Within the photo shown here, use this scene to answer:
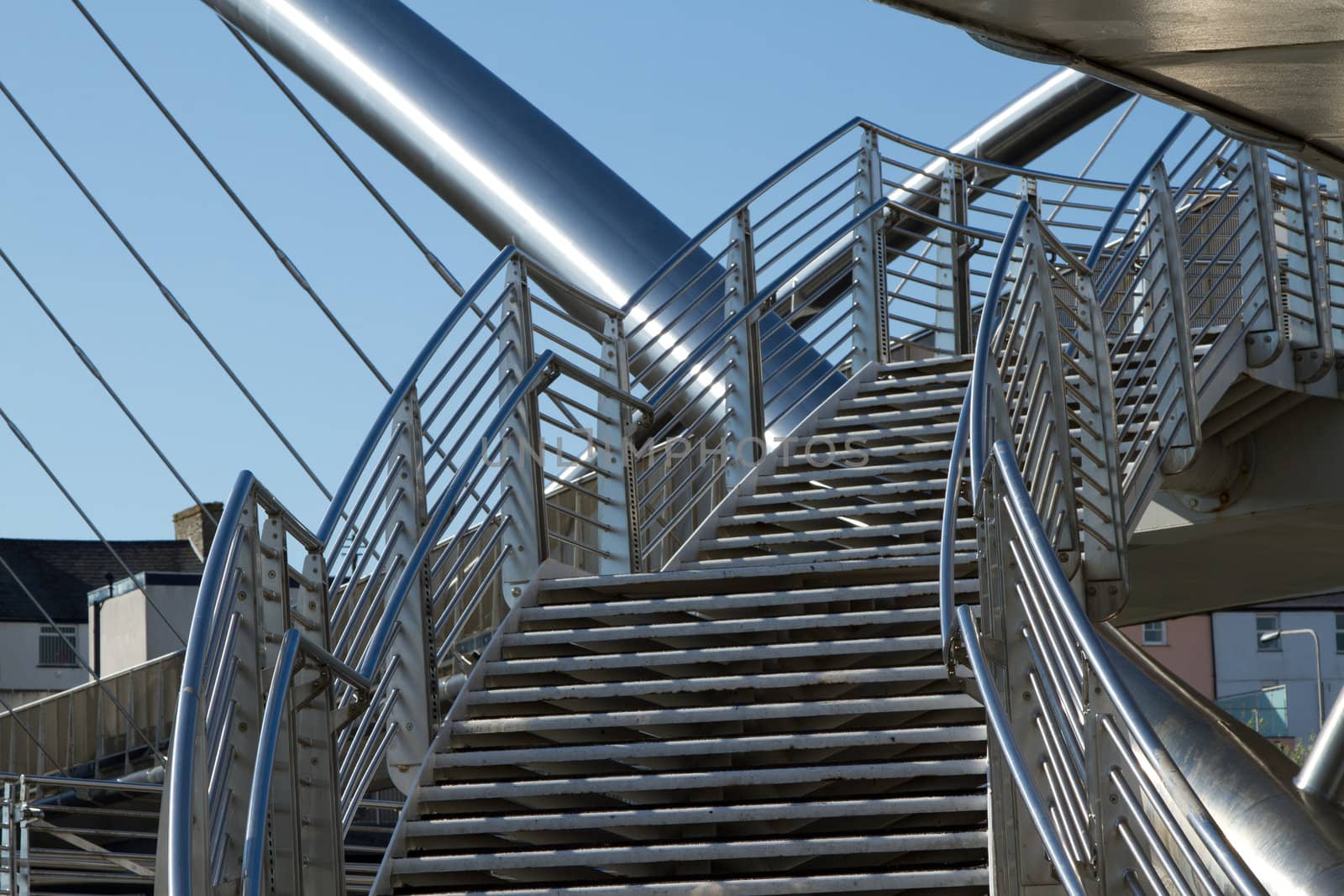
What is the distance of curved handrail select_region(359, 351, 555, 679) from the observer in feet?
19.9

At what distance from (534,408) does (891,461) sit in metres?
2.18

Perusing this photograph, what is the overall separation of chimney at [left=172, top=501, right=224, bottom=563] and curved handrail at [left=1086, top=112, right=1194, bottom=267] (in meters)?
21.4

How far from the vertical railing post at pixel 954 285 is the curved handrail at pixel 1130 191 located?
1.77 meters

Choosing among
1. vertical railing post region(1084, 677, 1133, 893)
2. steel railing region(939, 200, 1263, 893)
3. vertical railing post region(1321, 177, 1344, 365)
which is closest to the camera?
steel railing region(939, 200, 1263, 893)

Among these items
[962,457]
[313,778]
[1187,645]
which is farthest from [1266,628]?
[313,778]

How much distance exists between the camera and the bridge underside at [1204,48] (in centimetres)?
398

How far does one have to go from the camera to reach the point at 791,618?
22.3 feet

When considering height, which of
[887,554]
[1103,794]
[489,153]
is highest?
[489,153]

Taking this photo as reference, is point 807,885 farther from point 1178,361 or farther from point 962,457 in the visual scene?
point 1178,361

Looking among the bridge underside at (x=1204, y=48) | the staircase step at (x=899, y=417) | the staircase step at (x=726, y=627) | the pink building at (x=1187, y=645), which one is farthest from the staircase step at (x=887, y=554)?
the pink building at (x=1187, y=645)

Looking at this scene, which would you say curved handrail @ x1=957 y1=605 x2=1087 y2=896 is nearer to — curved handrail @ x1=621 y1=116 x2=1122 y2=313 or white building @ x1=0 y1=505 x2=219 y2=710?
curved handrail @ x1=621 y1=116 x2=1122 y2=313

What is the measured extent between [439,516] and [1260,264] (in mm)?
5052

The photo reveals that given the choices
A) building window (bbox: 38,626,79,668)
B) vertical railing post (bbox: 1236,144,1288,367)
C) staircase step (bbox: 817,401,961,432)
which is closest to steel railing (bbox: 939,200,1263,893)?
staircase step (bbox: 817,401,961,432)

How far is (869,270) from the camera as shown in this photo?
1041cm
